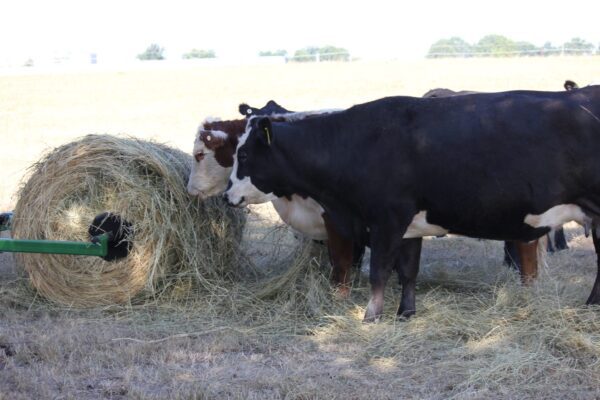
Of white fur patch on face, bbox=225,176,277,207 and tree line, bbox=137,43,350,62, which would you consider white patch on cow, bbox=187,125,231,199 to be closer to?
white fur patch on face, bbox=225,176,277,207

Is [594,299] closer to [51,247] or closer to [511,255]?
[511,255]

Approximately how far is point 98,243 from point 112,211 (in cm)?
49

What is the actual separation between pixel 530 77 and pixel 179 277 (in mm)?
24903

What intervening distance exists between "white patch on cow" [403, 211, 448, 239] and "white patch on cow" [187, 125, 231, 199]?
1.77 meters

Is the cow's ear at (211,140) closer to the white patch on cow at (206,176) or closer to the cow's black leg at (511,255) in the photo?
the white patch on cow at (206,176)

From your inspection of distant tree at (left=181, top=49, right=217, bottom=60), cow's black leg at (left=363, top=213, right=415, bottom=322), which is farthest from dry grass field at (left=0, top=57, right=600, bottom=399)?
distant tree at (left=181, top=49, right=217, bottom=60)

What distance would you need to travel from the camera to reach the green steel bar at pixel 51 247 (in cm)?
664

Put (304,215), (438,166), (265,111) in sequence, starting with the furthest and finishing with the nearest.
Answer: (265,111) → (304,215) → (438,166)

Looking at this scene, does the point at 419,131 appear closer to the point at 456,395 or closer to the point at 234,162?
the point at 234,162

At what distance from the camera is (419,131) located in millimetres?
6477

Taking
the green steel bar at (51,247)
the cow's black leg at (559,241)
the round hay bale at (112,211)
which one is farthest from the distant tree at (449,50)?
the green steel bar at (51,247)

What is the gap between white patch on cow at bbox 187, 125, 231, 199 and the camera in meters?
7.45

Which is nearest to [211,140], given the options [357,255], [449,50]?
[357,255]

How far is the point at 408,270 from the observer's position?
6.89 metres
